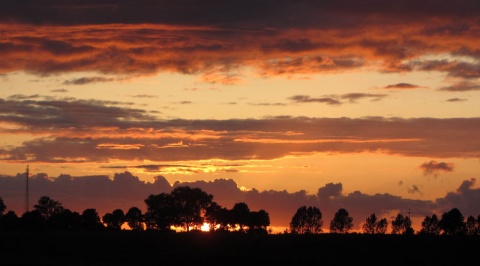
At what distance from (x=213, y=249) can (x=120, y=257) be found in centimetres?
1113

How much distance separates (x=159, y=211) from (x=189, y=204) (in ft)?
25.0

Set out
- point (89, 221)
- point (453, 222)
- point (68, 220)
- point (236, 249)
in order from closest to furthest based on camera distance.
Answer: point (236, 249), point (453, 222), point (68, 220), point (89, 221)

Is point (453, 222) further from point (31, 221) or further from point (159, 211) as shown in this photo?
point (31, 221)

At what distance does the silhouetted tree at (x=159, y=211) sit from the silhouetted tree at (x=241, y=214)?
14599mm

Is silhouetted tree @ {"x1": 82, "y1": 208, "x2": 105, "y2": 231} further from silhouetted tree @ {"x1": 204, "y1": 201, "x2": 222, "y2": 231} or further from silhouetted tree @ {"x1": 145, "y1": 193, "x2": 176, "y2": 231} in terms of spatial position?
silhouetted tree @ {"x1": 204, "y1": 201, "x2": 222, "y2": 231}

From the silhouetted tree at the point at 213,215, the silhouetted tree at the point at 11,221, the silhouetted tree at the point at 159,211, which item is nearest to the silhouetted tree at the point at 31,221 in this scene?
the silhouetted tree at the point at 11,221

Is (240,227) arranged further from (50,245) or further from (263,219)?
(50,245)

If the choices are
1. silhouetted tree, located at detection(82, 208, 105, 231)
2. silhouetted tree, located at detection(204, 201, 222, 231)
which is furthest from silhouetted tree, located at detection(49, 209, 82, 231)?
silhouetted tree, located at detection(204, 201, 222, 231)

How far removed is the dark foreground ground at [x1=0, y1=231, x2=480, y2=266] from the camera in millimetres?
81062

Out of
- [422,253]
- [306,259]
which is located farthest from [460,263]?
[306,259]

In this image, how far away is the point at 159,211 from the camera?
643 feet

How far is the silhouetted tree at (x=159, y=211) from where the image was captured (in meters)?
193

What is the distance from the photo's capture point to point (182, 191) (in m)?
197

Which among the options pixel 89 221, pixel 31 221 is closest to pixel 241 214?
pixel 89 221
